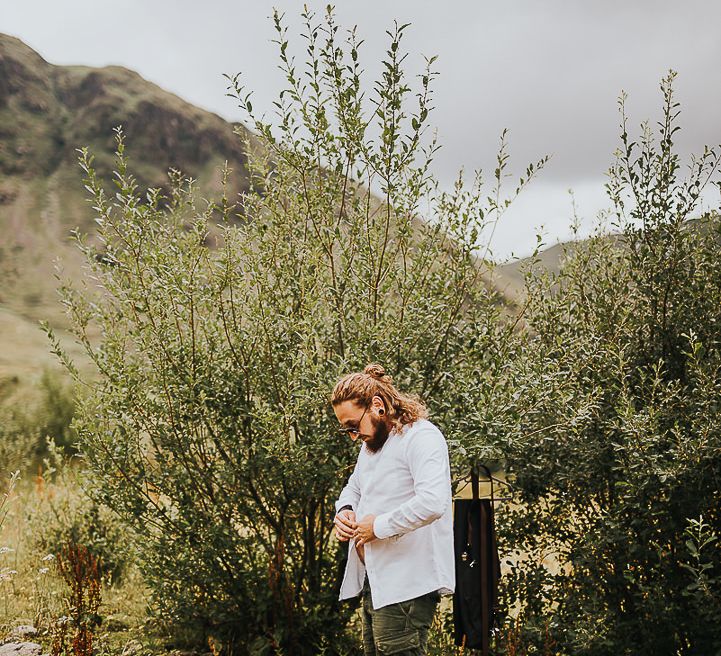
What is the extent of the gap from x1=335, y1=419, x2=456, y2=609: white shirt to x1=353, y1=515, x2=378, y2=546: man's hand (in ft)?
0.18

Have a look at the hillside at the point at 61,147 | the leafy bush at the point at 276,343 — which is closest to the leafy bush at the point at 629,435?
the leafy bush at the point at 276,343

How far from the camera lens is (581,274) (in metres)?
6.28

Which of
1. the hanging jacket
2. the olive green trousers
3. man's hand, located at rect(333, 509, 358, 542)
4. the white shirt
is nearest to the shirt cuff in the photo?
the white shirt

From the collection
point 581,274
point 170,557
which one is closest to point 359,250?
point 581,274

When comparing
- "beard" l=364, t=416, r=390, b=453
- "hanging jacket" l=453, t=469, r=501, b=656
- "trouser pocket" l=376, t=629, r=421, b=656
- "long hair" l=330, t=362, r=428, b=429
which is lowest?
"trouser pocket" l=376, t=629, r=421, b=656

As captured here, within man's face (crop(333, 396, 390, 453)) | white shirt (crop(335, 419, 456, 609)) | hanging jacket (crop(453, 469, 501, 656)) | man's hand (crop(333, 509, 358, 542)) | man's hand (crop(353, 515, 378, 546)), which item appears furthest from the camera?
hanging jacket (crop(453, 469, 501, 656))

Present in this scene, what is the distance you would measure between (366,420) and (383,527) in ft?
1.80

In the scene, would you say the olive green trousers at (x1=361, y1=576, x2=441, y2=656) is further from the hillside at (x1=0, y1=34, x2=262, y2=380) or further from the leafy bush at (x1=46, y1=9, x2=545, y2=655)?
the hillside at (x1=0, y1=34, x2=262, y2=380)

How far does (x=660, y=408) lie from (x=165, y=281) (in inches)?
134

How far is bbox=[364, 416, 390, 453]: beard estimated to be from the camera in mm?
3594

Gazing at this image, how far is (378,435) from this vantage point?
3.61 m

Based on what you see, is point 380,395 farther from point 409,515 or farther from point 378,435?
point 409,515

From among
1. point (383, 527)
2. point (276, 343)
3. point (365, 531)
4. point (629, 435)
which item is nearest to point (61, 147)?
point (276, 343)

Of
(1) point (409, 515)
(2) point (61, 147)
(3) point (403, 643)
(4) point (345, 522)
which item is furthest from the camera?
(2) point (61, 147)
